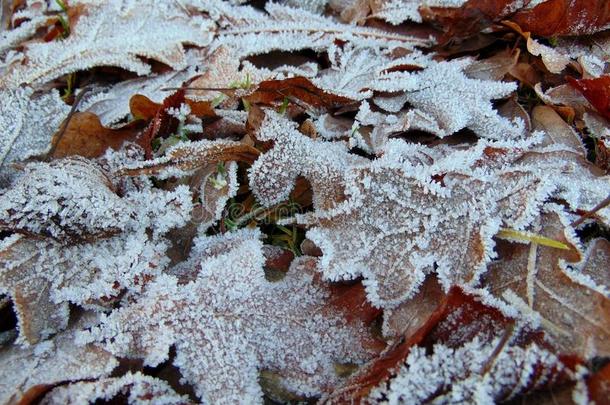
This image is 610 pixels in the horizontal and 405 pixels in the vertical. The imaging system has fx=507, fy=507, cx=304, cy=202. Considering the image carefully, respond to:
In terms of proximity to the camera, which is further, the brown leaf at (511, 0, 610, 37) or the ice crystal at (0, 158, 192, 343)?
the brown leaf at (511, 0, 610, 37)

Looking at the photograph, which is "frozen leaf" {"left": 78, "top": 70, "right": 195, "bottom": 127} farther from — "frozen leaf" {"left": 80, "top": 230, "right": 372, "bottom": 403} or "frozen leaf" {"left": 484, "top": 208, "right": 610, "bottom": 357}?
"frozen leaf" {"left": 484, "top": 208, "right": 610, "bottom": 357}

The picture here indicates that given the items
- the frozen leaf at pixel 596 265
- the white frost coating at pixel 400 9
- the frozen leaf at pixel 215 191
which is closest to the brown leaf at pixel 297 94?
the frozen leaf at pixel 215 191

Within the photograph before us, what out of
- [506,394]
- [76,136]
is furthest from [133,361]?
[506,394]

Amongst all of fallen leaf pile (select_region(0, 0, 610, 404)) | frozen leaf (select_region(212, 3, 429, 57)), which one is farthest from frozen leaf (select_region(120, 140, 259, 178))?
frozen leaf (select_region(212, 3, 429, 57))

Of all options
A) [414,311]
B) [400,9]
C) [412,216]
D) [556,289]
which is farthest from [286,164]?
[400,9]

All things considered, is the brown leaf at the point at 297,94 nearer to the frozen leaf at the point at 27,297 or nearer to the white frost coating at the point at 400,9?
the white frost coating at the point at 400,9

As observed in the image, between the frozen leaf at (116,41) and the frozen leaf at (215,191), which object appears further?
the frozen leaf at (116,41)

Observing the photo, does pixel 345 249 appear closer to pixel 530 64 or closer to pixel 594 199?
pixel 594 199

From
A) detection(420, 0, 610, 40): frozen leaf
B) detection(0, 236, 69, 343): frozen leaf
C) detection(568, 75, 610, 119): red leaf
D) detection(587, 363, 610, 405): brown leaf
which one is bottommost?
detection(0, 236, 69, 343): frozen leaf
